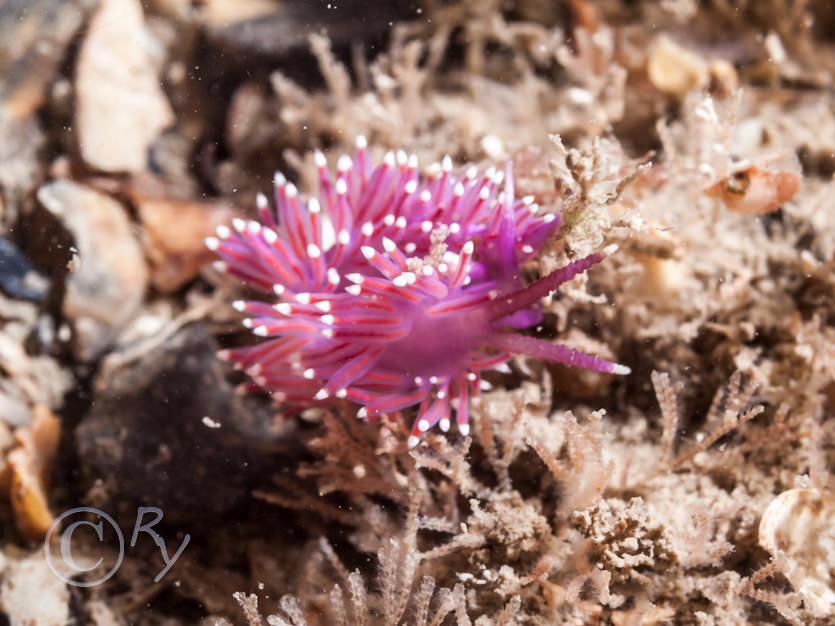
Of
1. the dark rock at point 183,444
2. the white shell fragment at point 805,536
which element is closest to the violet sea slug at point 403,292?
the dark rock at point 183,444

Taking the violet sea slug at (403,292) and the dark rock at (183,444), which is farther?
the dark rock at (183,444)

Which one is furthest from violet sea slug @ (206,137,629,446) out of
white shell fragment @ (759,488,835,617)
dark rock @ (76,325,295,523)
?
white shell fragment @ (759,488,835,617)

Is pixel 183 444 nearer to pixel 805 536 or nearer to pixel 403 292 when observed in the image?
pixel 403 292

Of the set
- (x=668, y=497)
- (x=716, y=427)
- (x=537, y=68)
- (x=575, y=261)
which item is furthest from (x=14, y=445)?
(x=537, y=68)

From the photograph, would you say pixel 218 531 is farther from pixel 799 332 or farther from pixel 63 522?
pixel 799 332

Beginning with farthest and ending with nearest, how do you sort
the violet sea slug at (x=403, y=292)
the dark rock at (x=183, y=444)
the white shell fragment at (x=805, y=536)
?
the dark rock at (x=183, y=444) → the violet sea slug at (x=403, y=292) → the white shell fragment at (x=805, y=536)

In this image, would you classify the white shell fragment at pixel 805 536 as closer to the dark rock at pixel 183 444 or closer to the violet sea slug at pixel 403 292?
the violet sea slug at pixel 403 292

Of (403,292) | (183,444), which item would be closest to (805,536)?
(403,292)

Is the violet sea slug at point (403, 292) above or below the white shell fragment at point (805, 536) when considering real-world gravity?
above
